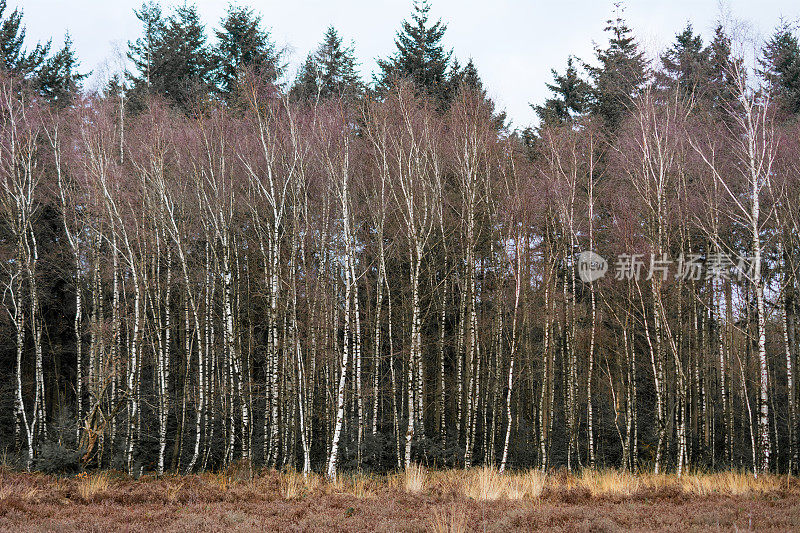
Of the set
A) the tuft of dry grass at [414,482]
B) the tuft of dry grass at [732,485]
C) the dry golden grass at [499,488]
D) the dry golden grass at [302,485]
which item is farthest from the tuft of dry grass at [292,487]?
the tuft of dry grass at [732,485]

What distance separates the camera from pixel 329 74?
2028 centimetres

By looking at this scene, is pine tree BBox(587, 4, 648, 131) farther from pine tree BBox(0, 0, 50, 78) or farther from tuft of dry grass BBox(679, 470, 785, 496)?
pine tree BBox(0, 0, 50, 78)

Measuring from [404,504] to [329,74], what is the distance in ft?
53.6

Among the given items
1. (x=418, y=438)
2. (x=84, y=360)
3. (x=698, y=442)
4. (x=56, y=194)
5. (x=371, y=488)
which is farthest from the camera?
(x=84, y=360)

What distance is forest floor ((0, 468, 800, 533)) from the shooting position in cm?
721

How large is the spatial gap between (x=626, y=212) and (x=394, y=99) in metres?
7.91

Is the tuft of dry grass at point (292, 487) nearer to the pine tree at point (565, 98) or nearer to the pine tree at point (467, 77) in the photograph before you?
the pine tree at point (467, 77)

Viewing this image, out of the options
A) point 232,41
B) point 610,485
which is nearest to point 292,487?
point 610,485

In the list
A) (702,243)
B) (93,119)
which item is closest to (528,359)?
(702,243)

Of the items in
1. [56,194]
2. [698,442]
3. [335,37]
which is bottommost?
[698,442]

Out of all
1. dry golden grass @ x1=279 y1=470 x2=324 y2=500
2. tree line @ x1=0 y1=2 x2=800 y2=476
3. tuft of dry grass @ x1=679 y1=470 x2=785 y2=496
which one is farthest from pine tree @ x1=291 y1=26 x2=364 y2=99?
tuft of dry grass @ x1=679 y1=470 x2=785 y2=496

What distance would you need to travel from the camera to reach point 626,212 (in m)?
16.0

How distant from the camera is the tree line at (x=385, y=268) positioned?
14.6 meters

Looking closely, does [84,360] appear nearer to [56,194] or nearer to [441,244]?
[56,194]
